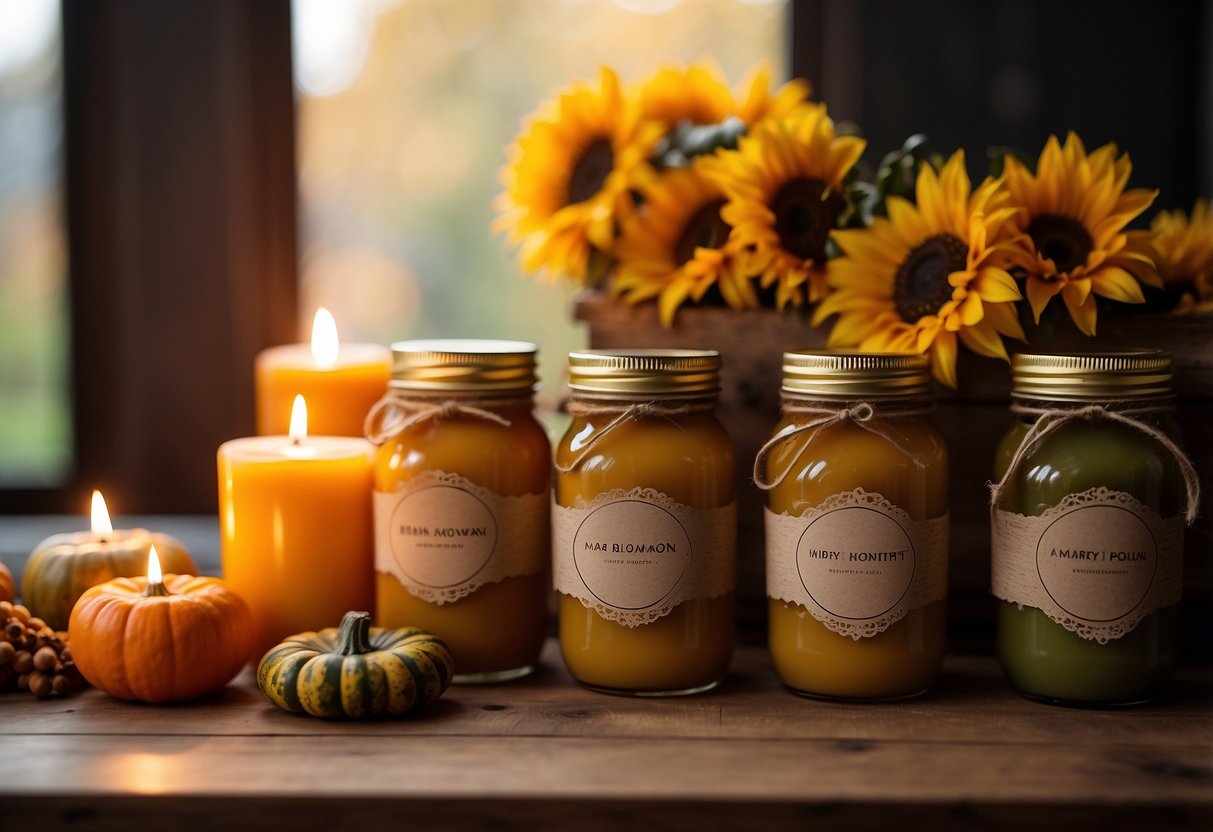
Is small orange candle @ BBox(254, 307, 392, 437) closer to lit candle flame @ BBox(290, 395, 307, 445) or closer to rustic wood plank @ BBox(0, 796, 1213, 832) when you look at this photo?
lit candle flame @ BBox(290, 395, 307, 445)

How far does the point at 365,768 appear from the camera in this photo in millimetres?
784

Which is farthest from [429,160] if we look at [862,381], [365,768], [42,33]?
[365,768]

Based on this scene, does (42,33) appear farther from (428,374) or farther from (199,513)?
(428,374)

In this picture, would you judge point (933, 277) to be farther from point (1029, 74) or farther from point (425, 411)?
point (1029, 74)

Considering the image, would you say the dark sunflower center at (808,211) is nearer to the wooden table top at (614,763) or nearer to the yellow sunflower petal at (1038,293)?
the yellow sunflower petal at (1038,293)

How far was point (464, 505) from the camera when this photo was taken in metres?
0.95

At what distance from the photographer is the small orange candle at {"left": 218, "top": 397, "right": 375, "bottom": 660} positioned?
99cm

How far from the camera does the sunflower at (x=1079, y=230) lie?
0.94 metres

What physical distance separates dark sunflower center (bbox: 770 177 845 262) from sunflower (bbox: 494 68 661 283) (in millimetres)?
151

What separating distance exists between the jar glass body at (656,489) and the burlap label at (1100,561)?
245 mm

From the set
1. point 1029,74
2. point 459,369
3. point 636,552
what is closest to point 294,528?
point 459,369

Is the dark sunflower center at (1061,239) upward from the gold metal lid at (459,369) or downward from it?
upward

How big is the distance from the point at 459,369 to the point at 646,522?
0.66ft

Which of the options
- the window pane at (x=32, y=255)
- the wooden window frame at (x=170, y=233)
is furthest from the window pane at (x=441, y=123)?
the window pane at (x=32, y=255)
